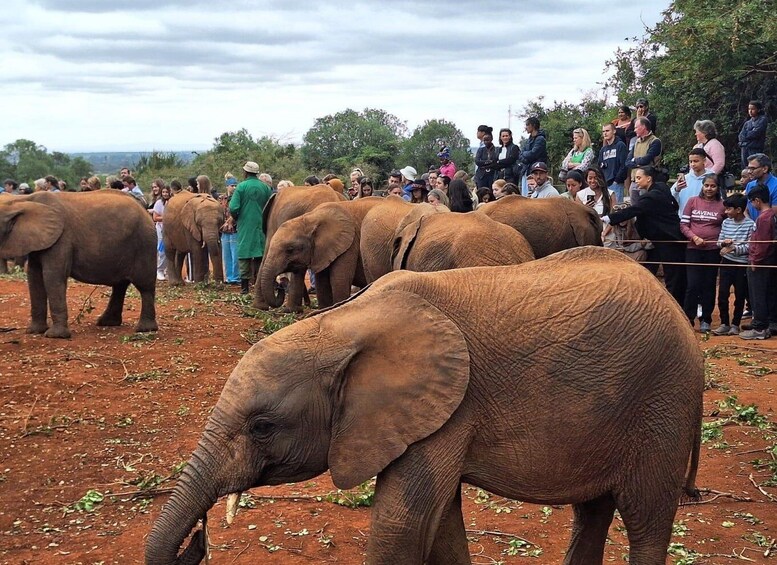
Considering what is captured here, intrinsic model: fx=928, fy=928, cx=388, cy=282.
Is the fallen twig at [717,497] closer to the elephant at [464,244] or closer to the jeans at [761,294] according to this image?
the elephant at [464,244]

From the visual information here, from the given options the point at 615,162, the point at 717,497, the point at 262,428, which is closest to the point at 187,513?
the point at 262,428

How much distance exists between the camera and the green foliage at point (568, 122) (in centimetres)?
2414

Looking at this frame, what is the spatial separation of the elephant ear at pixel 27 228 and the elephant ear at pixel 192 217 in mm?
6910

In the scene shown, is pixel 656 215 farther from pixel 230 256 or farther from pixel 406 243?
pixel 230 256

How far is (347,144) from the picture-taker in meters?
44.7

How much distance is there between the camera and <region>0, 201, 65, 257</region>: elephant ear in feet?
38.1

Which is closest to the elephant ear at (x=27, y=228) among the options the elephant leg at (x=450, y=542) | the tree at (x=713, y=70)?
the elephant leg at (x=450, y=542)

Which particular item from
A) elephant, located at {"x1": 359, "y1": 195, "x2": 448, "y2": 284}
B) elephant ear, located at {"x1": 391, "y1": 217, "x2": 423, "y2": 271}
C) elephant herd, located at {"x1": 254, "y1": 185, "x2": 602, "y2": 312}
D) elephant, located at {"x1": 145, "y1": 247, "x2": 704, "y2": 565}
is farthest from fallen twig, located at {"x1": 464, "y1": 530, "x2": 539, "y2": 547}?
elephant, located at {"x1": 359, "y1": 195, "x2": 448, "y2": 284}

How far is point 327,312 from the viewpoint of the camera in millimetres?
4211

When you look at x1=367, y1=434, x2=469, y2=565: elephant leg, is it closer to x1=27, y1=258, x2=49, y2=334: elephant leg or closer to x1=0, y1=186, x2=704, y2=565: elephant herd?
x1=0, y1=186, x2=704, y2=565: elephant herd

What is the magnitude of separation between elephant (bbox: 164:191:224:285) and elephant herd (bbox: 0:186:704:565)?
48.1ft

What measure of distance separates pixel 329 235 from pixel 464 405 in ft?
30.6

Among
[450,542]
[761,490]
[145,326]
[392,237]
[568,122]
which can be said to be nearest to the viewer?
[450,542]

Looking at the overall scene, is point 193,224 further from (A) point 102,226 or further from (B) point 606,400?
(B) point 606,400
